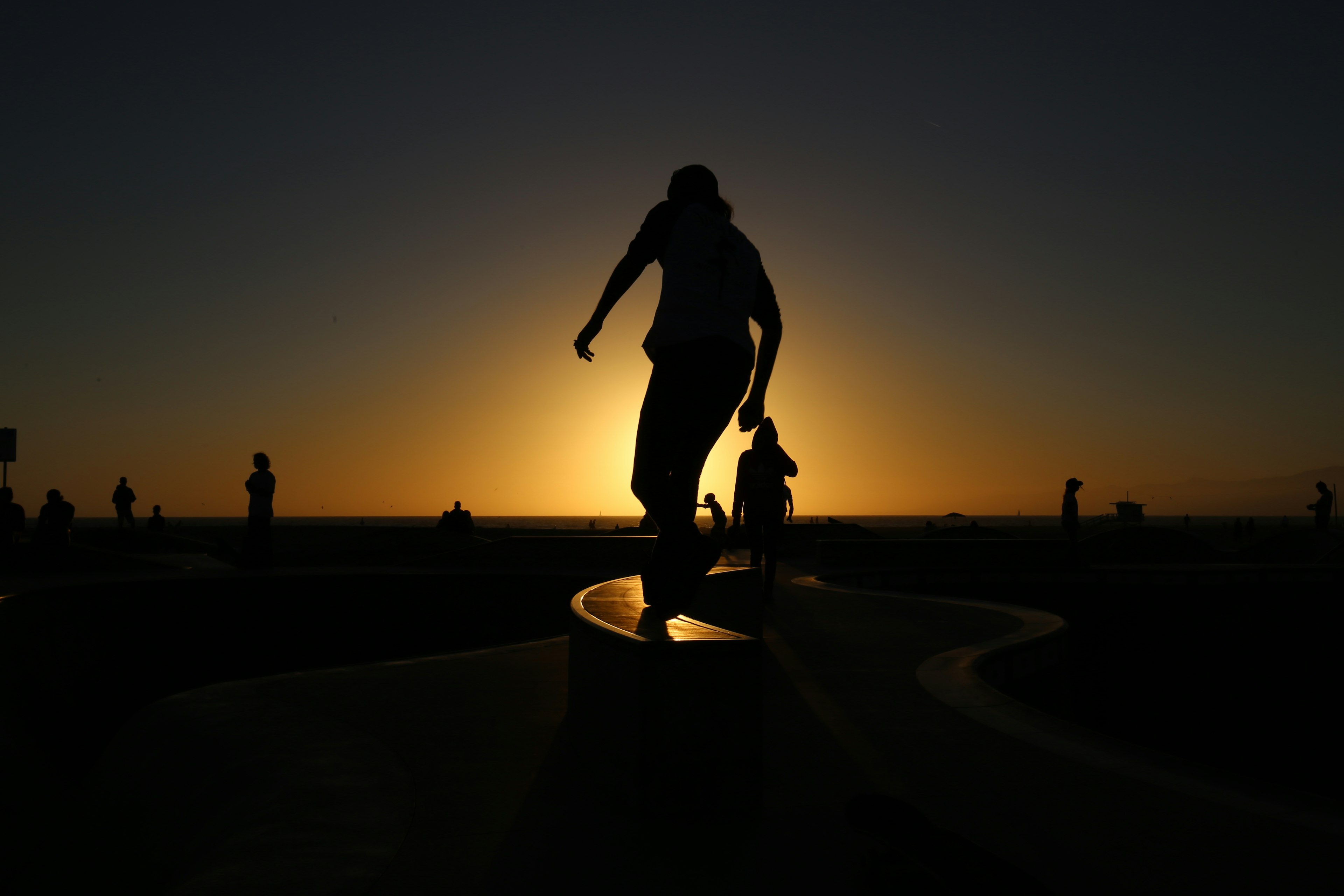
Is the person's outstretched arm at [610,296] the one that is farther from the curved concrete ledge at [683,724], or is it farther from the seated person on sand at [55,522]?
the seated person on sand at [55,522]

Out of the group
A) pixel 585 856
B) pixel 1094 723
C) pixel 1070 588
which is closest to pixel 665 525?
pixel 585 856

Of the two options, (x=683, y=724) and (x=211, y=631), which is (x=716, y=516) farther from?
(x=683, y=724)

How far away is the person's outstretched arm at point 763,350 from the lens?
11.3ft

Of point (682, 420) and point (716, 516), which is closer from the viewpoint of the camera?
point (682, 420)

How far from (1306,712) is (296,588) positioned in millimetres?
11822

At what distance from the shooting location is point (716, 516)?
13.7 m

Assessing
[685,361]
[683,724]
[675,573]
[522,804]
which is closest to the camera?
[683,724]

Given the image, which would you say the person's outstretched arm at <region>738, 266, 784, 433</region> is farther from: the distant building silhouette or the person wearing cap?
the distant building silhouette

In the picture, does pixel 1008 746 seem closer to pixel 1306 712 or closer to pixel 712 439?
pixel 712 439

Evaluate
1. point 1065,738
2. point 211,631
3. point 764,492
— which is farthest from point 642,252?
point 211,631

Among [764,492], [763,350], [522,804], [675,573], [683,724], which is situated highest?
[763,350]

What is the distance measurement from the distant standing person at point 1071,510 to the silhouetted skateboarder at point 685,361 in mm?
13901

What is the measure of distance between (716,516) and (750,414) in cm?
1031

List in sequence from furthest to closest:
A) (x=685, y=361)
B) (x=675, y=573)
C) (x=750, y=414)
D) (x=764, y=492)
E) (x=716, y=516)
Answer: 1. (x=716, y=516)
2. (x=764, y=492)
3. (x=750, y=414)
4. (x=675, y=573)
5. (x=685, y=361)
